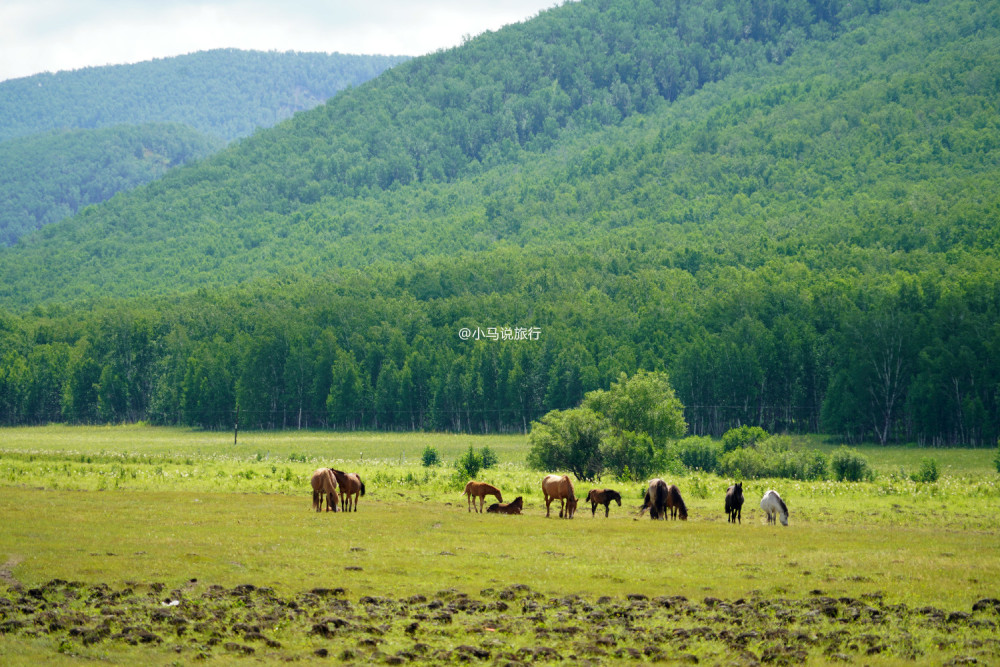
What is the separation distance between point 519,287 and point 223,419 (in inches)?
2243

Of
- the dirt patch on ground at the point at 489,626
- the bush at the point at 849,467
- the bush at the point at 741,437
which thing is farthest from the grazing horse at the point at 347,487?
the bush at the point at 741,437

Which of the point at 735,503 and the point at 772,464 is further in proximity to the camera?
the point at 772,464

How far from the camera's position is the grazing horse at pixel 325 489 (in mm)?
40188

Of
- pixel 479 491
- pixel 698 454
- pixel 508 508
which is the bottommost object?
pixel 508 508

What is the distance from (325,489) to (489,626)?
63.2ft

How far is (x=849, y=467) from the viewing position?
223 feet

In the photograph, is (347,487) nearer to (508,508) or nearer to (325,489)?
(325,489)

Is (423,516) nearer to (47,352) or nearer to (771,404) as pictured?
(771,404)

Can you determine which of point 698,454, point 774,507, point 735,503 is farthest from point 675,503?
point 698,454

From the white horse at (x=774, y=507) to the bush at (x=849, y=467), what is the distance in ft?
95.0

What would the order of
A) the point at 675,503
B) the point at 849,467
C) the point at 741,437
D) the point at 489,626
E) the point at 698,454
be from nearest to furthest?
the point at 489,626 → the point at 675,503 → the point at 849,467 → the point at 741,437 → the point at 698,454

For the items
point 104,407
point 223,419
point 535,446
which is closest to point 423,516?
point 535,446

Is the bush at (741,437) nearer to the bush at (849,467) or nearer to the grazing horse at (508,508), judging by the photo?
the bush at (849,467)

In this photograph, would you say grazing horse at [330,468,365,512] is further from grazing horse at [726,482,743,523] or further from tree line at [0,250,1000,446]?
tree line at [0,250,1000,446]
